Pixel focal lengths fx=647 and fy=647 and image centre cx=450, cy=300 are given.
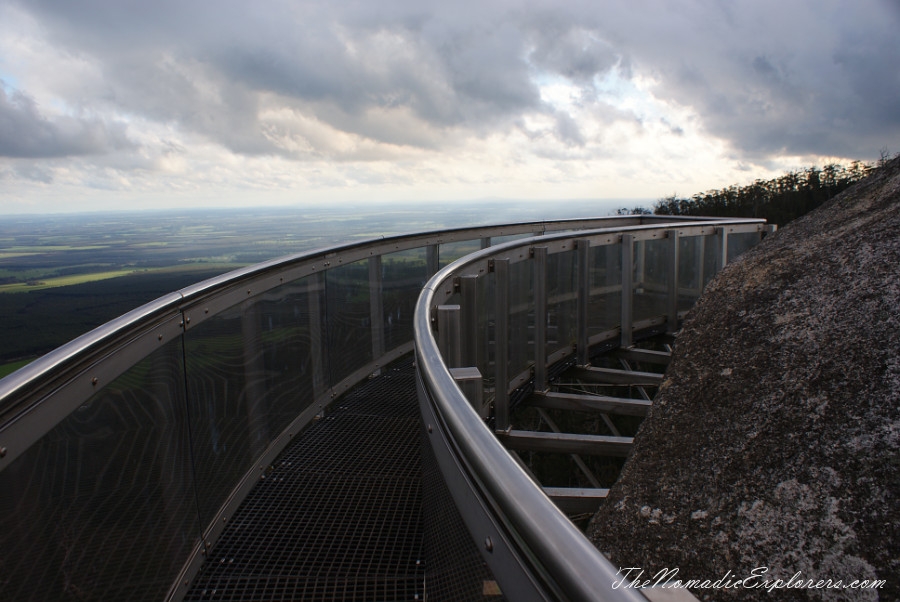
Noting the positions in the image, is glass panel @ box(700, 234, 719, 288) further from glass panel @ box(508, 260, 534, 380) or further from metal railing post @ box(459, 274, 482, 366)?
metal railing post @ box(459, 274, 482, 366)

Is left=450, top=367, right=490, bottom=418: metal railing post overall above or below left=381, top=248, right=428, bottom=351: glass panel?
above

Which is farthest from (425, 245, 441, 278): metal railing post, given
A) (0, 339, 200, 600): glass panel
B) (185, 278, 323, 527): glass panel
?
(0, 339, 200, 600): glass panel

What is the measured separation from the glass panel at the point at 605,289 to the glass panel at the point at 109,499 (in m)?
5.00

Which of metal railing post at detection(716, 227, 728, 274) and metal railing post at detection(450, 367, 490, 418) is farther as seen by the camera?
metal railing post at detection(716, 227, 728, 274)

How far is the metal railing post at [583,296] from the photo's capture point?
6.42 m

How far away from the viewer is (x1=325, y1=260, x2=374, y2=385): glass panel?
495cm

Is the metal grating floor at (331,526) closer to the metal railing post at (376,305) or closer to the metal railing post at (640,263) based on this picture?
the metal railing post at (376,305)

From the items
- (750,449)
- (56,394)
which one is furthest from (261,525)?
(750,449)

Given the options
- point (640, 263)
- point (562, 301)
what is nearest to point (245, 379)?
point (562, 301)

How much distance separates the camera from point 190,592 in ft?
8.70

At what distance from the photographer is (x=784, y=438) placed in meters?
3.60

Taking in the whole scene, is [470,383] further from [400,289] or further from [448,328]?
[400,289]

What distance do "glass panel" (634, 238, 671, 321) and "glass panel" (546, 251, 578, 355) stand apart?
128 cm

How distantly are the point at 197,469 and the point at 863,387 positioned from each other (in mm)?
3493
